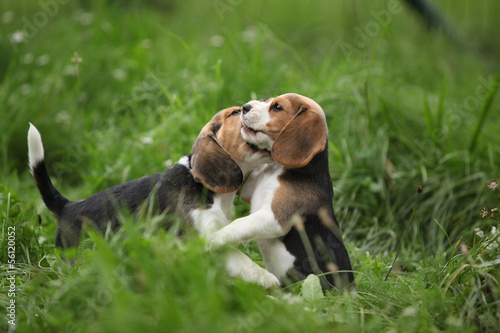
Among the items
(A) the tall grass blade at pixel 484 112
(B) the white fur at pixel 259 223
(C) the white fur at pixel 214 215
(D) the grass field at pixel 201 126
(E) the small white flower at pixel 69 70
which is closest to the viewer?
(D) the grass field at pixel 201 126

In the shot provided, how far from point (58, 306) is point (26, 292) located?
0.42m

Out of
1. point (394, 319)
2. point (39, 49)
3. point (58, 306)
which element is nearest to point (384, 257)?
point (394, 319)

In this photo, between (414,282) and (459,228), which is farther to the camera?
(459,228)

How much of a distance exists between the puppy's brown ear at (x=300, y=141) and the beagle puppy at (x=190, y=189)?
0.58 ft

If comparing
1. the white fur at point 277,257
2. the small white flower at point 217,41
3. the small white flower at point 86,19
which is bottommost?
the white fur at point 277,257

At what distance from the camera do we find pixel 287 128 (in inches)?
116

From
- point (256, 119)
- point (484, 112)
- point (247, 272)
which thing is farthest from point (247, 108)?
point (484, 112)

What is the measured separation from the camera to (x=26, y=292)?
8.73ft

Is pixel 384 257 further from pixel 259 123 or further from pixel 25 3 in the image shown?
pixel 25 3

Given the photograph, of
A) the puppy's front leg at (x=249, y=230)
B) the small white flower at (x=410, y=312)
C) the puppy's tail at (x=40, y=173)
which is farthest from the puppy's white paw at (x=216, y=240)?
the puppy's tail at (x=40, y=173)

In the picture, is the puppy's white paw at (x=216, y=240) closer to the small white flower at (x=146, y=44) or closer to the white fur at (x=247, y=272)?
the white fur at (x=247, y=272)

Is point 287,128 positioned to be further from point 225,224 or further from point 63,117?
point 63,117

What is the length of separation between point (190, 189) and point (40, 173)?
40.6 inches

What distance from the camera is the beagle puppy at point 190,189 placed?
2953 millimetres
